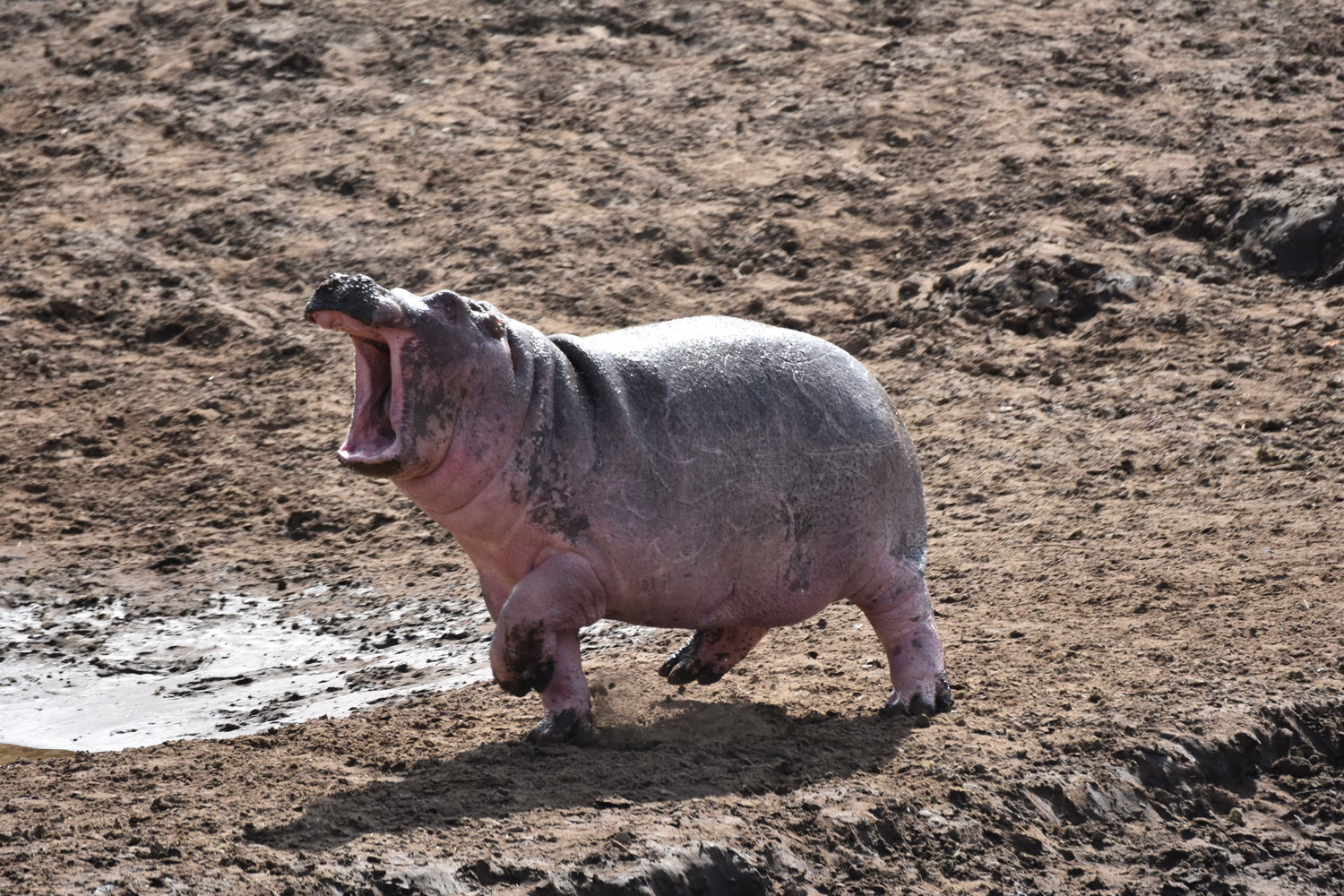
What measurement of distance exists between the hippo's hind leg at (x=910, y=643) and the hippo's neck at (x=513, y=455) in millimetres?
1314

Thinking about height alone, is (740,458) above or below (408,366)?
below

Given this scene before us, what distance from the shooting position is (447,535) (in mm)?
9094

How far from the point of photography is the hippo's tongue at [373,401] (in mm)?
5176

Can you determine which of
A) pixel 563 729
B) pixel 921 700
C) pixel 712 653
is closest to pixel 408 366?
pixel 563 729

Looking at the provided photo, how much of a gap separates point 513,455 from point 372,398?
488 mm

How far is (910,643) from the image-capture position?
19.9 ft

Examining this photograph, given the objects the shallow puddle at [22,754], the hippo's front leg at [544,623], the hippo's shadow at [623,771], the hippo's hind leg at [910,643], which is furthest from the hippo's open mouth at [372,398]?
the shallow puddle at [22,754]

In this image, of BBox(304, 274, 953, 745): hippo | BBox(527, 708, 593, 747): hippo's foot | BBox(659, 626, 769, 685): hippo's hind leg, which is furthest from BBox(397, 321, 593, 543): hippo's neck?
BBox(659, 626, 769, 685): hippo's hind leg

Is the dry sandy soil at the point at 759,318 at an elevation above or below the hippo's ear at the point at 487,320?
below

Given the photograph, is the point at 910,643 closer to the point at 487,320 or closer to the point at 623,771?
the point at 623,771

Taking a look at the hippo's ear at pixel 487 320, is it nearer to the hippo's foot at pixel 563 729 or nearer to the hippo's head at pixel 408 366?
the hippo's head at pixel 408 366

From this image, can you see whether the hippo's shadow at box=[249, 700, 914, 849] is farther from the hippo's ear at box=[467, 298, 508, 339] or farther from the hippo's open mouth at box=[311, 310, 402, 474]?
the hippo's ear at box=[467, 298, 508, 339]

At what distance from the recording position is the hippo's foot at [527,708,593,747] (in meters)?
5.66

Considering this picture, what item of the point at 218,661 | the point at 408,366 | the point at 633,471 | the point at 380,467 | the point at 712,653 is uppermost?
the point at 408,366
